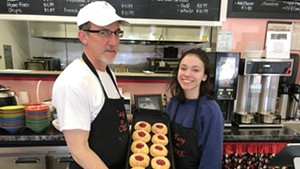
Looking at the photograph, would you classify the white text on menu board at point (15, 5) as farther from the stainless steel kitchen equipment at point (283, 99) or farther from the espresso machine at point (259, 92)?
the stainless steel kitchen equipment at point (283, 99)

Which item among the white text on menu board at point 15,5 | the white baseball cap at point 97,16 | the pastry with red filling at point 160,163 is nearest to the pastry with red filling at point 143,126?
the pastry with red filling at point 160,163

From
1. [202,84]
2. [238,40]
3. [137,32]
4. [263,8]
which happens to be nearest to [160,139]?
[202,84]

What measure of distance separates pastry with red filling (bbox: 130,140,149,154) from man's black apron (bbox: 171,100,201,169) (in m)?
0.21

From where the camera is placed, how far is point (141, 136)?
134 cm

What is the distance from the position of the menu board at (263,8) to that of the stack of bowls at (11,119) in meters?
2.18

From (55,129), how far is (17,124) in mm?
306

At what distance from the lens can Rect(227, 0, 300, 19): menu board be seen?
2.28 m

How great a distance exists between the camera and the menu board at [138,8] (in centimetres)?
214

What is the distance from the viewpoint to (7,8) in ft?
7.04

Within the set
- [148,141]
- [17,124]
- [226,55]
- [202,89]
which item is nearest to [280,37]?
[226,55]

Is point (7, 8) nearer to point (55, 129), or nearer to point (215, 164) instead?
point (55, 129)

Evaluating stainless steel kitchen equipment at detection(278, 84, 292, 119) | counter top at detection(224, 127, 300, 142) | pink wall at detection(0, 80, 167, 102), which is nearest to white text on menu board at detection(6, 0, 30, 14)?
pink wall at detection(0, 80, 167, 102)

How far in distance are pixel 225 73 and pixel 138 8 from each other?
1022 millimetres

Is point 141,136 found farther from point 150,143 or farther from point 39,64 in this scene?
point 39,64
